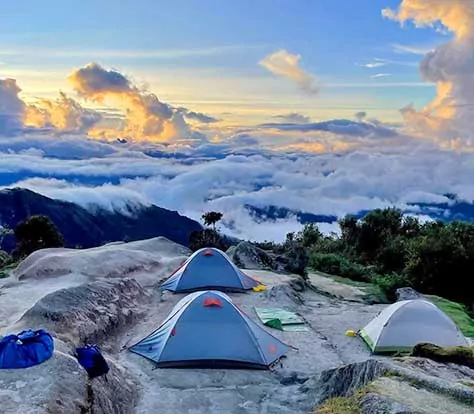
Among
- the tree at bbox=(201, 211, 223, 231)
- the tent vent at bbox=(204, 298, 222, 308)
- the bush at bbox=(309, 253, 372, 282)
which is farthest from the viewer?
the tree at bbox=(201, 211, 223, 231)

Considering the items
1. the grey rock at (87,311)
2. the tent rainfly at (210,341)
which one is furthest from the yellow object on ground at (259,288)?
the tent rainfly at (210,341)

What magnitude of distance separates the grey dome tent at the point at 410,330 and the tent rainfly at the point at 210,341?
292 cm

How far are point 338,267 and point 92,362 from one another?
81.3 feet

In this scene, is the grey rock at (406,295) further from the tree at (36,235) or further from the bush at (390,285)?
the tree at (36,235)

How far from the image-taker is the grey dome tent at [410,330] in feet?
61.0

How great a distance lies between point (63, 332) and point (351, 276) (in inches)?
855

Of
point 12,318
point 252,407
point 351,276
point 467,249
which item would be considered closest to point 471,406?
point 252,407

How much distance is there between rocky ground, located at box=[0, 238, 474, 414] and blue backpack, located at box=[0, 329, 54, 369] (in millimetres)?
200

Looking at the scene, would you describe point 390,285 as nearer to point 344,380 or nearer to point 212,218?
point 212,218

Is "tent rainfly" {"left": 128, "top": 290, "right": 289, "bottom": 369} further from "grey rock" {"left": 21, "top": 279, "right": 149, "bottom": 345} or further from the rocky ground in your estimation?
"grey rock" {"left": 21, "top": 279, "right": 149, "bottom": 345}

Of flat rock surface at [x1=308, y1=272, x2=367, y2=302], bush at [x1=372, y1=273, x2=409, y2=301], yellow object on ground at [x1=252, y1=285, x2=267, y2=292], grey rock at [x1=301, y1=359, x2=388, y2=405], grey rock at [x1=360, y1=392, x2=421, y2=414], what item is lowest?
flat rock surface at [x1=308, y1=272, x2=367, y2=302]

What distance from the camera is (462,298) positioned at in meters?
35.5

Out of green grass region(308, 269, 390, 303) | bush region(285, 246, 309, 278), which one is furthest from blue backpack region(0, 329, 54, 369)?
bush region(285, 246, 309, 278)

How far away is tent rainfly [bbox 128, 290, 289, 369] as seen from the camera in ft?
54.5
